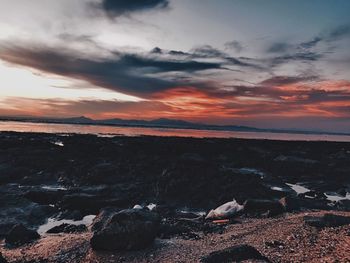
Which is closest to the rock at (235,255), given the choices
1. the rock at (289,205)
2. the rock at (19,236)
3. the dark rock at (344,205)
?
the rock at (19,236)

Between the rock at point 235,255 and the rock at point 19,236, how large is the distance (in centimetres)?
722

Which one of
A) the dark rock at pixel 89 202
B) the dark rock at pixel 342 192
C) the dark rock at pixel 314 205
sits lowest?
the dark rock at pixel 89 202

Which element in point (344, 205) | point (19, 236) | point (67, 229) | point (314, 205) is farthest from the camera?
point (314, 205)

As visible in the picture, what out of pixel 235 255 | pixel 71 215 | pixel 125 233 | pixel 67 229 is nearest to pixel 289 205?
pixel 235 255

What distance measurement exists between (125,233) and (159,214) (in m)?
5.70

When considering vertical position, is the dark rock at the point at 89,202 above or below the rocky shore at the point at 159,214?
below

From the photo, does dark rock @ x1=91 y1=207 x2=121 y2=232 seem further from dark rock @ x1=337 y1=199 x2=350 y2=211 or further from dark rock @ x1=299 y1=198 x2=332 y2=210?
dark rock @ x1=337 y1=199 x2=350 y2=211

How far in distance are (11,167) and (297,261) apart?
25170 mm

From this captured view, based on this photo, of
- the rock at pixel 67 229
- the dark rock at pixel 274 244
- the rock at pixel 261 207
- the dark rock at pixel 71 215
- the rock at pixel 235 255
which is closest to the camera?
the rock at pixel 235 255

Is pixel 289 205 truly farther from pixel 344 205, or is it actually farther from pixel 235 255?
pixel 235 255

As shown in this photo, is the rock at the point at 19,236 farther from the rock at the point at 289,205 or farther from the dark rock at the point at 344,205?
the dark rock at the point at 344,205

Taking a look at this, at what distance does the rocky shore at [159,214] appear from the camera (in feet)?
36.0

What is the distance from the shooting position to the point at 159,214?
664 inches

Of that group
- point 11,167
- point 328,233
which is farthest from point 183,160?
point 328,233
